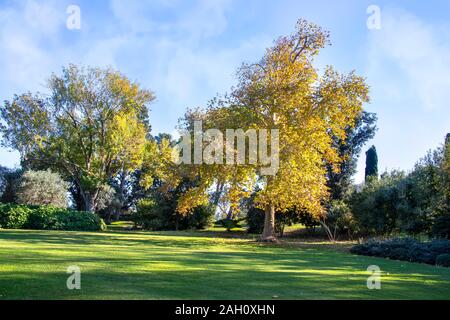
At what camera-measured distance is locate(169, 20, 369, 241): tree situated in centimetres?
2511

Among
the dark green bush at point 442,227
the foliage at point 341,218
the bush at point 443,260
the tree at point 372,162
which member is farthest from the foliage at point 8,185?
the bush at point 443,260

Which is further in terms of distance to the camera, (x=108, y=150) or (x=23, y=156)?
(x=23, y=156)

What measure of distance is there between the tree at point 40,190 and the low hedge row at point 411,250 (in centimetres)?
3023

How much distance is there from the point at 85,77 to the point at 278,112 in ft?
73.4

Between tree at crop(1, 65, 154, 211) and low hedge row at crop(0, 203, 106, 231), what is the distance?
6443 millimetres

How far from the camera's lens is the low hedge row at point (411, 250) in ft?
53.4

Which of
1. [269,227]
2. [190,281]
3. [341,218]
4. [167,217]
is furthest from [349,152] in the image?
[190,281]

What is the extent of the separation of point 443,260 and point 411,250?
191 centimetres

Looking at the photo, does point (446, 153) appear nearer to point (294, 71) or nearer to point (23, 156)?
point (294, 71)

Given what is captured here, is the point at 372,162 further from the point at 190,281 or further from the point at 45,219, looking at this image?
the point at 190,281

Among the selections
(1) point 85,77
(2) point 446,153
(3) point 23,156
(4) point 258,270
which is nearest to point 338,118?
(2) point 446,153

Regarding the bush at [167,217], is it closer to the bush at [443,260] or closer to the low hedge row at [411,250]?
the low hedge row at [411,250]

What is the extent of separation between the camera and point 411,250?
1742 cm
